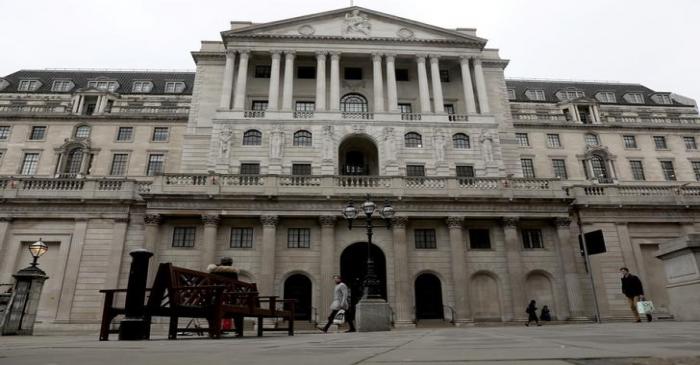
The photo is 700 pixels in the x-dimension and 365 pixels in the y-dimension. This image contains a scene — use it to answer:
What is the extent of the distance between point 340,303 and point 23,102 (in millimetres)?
52956

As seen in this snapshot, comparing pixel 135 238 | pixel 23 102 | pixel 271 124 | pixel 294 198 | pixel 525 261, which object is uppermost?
pixel 23 102

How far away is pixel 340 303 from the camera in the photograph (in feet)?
51.0

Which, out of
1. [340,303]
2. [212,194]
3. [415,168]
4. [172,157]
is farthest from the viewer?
[172,157]

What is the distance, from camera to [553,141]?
1777 inches

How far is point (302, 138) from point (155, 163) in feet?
62.5

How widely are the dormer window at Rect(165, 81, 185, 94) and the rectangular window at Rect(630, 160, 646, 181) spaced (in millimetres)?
53907

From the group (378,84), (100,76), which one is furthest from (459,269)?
(100,76)

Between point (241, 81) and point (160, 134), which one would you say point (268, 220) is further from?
point (160, 134)

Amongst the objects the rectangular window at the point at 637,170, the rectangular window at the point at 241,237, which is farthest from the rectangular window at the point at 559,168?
the rectangular window at the point at 241,237

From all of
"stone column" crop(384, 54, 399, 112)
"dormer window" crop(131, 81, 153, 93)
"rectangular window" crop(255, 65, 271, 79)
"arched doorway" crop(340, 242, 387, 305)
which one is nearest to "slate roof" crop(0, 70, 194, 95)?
"dormer window" crop(131, 81, 153, 93)

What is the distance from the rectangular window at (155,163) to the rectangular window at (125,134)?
3423 mm

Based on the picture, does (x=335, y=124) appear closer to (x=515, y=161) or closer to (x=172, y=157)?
(x=515, y=161)

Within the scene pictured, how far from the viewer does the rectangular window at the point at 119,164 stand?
42375 millimetres

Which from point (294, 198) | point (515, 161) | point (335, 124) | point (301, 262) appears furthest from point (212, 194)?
point (515, 161)
